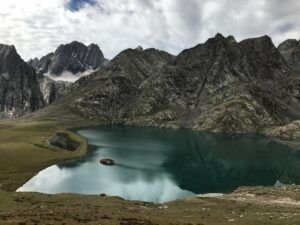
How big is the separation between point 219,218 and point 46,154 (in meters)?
134

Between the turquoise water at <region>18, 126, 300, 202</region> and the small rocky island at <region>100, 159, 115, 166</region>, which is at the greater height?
the small rocky island at <region>100, 159, 115, 166</region>

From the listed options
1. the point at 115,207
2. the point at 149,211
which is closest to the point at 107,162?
the point at 115,207

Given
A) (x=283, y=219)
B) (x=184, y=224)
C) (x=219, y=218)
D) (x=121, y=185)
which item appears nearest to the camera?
(x=184, y=224)

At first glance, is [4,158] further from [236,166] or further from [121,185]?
[236,166]

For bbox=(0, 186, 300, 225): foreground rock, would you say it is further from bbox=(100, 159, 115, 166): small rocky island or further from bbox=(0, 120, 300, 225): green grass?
bbox=(100, 159, 115, 166): small rocky island

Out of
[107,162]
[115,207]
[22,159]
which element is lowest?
[115,207]

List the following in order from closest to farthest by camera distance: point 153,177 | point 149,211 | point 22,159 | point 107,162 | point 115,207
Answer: point 149,211 → point 115,207 → point 153,177 → point 22,159 → point 107,162

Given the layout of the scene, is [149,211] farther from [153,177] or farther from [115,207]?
[153,177]

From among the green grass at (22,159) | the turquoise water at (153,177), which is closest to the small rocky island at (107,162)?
the turquoise water at (153,177)

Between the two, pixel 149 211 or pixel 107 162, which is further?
pixel 107 162

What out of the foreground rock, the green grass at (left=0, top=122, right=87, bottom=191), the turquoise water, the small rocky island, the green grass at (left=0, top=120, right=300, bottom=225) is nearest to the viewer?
the foreground rock

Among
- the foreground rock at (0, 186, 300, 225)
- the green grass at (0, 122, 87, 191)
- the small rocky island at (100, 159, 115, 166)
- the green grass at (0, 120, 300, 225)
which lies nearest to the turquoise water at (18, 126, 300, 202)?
the small rocky island at (100, 159, 115, 166)

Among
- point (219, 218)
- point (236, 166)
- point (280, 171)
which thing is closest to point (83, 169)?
point (236, 166)

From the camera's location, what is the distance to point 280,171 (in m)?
182
